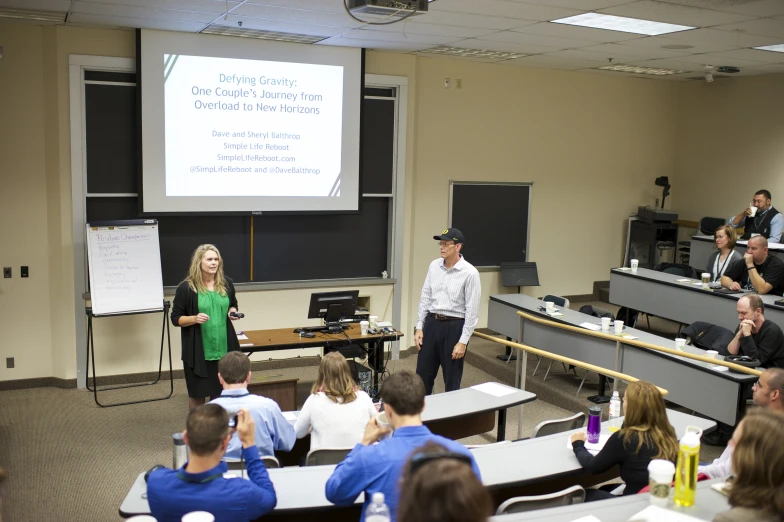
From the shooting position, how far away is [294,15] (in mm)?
5805

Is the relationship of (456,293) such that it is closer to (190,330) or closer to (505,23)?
(190,330)

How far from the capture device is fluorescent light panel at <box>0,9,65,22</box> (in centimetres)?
580

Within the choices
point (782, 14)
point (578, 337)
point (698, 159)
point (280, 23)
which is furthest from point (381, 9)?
point (698, 159)

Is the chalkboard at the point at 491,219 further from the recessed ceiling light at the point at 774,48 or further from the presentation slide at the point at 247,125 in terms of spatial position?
the recessed ceiling light at the point at 774,48

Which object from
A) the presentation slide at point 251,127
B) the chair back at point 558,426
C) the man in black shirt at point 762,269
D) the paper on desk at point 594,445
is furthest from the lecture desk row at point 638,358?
the presentation slide at point 251,127

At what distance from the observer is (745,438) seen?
2480 mm

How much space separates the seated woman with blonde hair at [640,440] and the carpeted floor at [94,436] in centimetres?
239

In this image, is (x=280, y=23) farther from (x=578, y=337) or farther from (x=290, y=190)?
(x=578, y=337)

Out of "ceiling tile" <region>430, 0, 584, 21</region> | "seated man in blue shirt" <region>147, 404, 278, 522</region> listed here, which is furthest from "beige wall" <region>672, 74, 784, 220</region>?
"seated man in blue shirt" <region>147, 404, 278, 522</region>

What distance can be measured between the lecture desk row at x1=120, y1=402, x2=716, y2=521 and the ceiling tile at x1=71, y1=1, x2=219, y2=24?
12.6ft

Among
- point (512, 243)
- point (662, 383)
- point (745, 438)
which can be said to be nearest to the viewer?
point (745, 438)

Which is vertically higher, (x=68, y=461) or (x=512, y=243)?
(x=512, y=243)

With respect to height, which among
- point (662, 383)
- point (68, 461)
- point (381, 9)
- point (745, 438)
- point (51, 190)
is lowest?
point (68, 461)

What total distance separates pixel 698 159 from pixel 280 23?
21.5 ft
